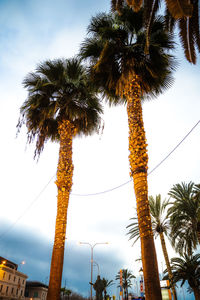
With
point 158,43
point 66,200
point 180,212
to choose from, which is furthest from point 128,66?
point 180,212

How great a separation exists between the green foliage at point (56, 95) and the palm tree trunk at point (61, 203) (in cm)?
97

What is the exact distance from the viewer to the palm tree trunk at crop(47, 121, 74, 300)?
9719 mm

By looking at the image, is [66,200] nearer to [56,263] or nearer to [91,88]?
[56,263]

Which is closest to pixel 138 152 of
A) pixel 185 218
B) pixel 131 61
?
pixel 131 61

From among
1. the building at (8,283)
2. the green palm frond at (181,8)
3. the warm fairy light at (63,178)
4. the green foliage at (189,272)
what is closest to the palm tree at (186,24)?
the green palm frond at (181,8)

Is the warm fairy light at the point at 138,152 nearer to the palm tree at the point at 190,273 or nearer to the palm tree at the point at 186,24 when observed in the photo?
the palm tree at the point at 186,24

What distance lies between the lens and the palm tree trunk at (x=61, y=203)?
31.9ft

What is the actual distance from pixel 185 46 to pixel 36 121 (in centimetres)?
885

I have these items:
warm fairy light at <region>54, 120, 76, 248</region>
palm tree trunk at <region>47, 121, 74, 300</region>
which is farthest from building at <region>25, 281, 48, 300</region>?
warm fairy light at <region>54, 120, 76, 248</region>

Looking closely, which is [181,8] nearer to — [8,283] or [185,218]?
[185,218]

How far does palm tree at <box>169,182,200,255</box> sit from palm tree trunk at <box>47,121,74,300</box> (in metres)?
18.6

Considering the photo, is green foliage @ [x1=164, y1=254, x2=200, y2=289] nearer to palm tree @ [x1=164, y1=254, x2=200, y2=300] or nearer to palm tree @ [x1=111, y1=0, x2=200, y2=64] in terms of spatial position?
palm tree @ [x1=164, y1=254, x2=200, y2=300]

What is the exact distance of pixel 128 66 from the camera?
9.98 metres

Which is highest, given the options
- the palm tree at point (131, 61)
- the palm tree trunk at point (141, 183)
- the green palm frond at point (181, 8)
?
the palm tree at point (131, 61)
